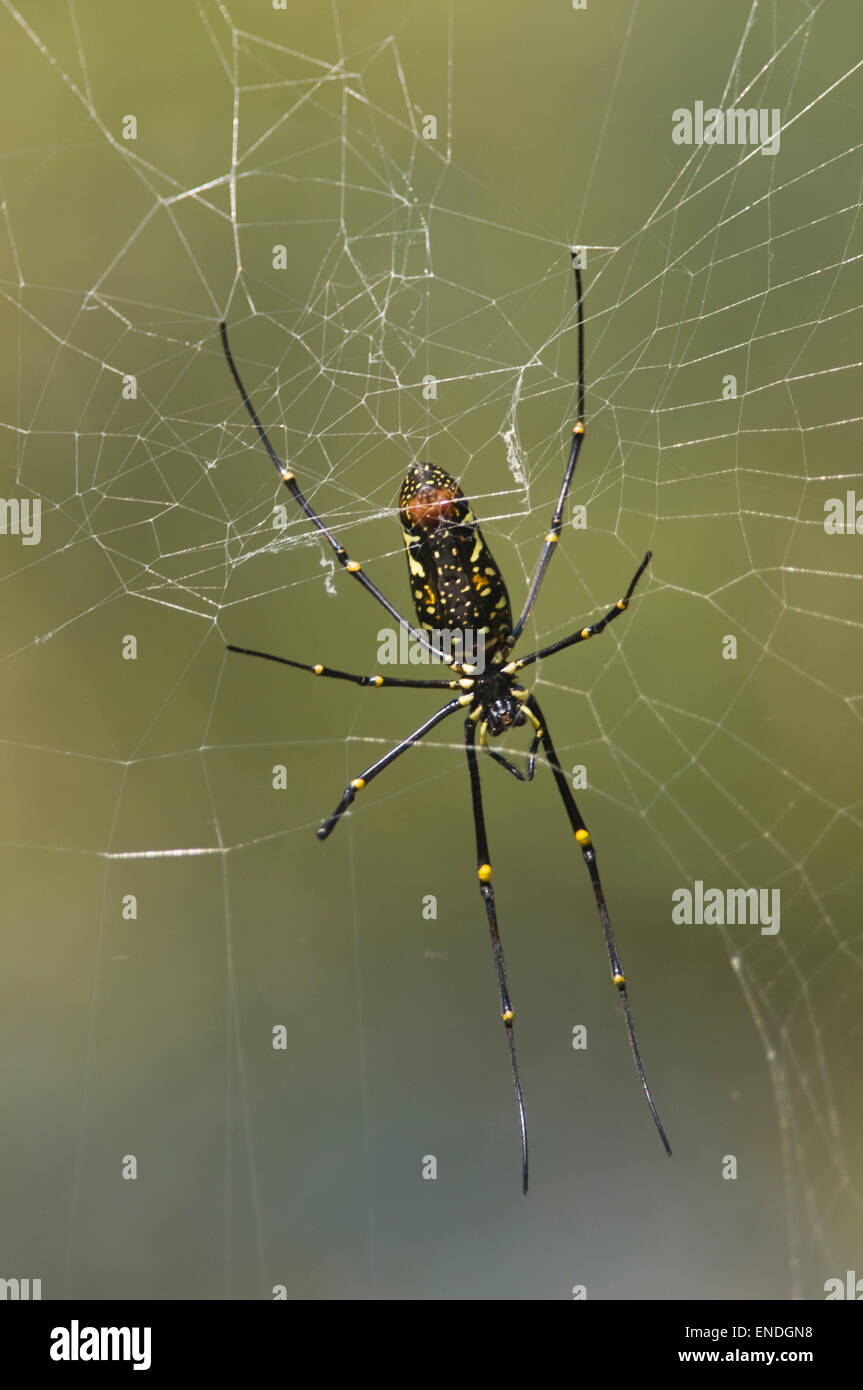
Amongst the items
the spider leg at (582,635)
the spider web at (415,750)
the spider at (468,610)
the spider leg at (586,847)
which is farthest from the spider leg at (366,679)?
the spider web at (415,750)

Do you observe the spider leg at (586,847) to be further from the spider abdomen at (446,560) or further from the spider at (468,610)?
the spider abdomen at (446,560)

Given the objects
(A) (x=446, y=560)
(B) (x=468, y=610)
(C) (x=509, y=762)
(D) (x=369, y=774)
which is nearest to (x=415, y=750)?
(C) (x=509, y=762)

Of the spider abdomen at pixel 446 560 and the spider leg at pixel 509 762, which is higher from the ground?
the spider abdomen at pixel 446 560

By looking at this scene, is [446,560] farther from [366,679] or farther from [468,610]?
[366,679]

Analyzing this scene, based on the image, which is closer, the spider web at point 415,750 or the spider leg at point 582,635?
the spider leg at point 582,635

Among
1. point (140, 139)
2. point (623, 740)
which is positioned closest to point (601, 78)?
point (140, 139)
